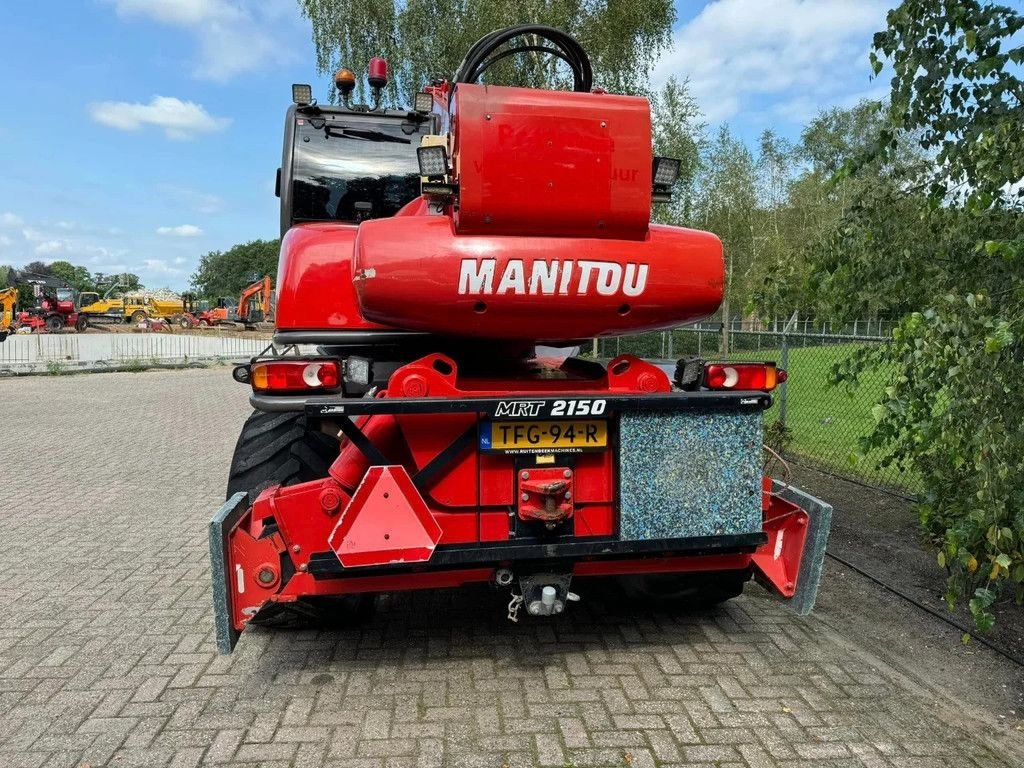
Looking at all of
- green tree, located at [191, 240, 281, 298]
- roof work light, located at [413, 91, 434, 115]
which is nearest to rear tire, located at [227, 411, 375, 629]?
roof work light, located at [413, 91, 434, 115]

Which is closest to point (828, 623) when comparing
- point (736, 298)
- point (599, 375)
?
point (599, 375)

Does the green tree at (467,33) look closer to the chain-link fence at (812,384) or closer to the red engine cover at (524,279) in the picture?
the chain-link fence at (812,384)

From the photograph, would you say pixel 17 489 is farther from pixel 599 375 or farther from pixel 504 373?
pixel 599 375

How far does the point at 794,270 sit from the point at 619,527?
7.47 ft

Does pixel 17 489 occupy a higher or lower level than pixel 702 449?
lower

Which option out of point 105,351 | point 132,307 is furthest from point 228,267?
point 105,351

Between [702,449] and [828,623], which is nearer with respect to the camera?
[702,449]

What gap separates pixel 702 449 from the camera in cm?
311

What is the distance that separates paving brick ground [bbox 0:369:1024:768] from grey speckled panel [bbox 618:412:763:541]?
745 mm

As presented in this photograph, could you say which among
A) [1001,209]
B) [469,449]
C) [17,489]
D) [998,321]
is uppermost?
[1001,209]

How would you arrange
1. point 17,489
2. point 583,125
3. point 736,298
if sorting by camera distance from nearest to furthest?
point 583,125 → point 17,489 → point 736,298

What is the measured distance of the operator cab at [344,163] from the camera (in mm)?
4688

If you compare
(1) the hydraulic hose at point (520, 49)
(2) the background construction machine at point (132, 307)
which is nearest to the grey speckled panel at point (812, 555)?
(1) the hydraulic hose at point (520, 49)

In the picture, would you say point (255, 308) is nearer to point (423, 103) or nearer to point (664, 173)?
point (423, 103)
